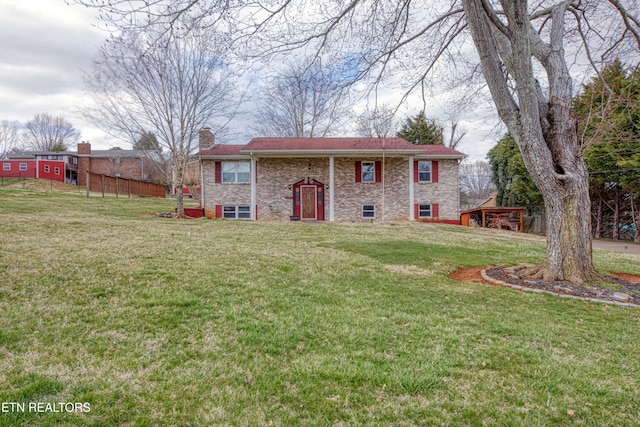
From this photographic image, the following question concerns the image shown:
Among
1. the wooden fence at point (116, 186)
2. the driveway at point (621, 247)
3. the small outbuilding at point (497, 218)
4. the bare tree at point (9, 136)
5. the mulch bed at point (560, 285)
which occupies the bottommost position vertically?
the driveway at point (621, 247)

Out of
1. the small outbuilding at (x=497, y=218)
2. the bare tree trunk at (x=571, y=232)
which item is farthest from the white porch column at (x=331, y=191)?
the bare tree trunk at (x=571, y=232)

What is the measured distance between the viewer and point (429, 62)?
25.5ft

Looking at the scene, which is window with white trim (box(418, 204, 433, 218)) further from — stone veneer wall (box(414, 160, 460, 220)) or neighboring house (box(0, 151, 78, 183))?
neighboring house (box(0, 151, 78, 183))

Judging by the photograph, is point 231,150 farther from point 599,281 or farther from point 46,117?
point 46,117

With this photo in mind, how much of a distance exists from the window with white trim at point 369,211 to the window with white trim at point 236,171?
6.36 m

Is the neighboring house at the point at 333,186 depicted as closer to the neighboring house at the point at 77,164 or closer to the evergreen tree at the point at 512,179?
the evergreen tree at the point at 512,179

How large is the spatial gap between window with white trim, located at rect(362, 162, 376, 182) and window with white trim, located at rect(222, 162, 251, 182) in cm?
604

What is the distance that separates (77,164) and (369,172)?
36.1m

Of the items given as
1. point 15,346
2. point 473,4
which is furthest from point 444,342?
point 473,4

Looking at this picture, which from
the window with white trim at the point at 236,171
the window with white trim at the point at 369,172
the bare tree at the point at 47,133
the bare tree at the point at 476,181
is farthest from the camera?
the bare tree at the point at 47,133

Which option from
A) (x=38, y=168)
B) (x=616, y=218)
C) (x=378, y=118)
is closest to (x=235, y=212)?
(x=378, y=118)

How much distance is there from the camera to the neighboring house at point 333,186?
694 inches

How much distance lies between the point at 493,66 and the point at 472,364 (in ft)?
14.3

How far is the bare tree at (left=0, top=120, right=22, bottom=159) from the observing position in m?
42.9
